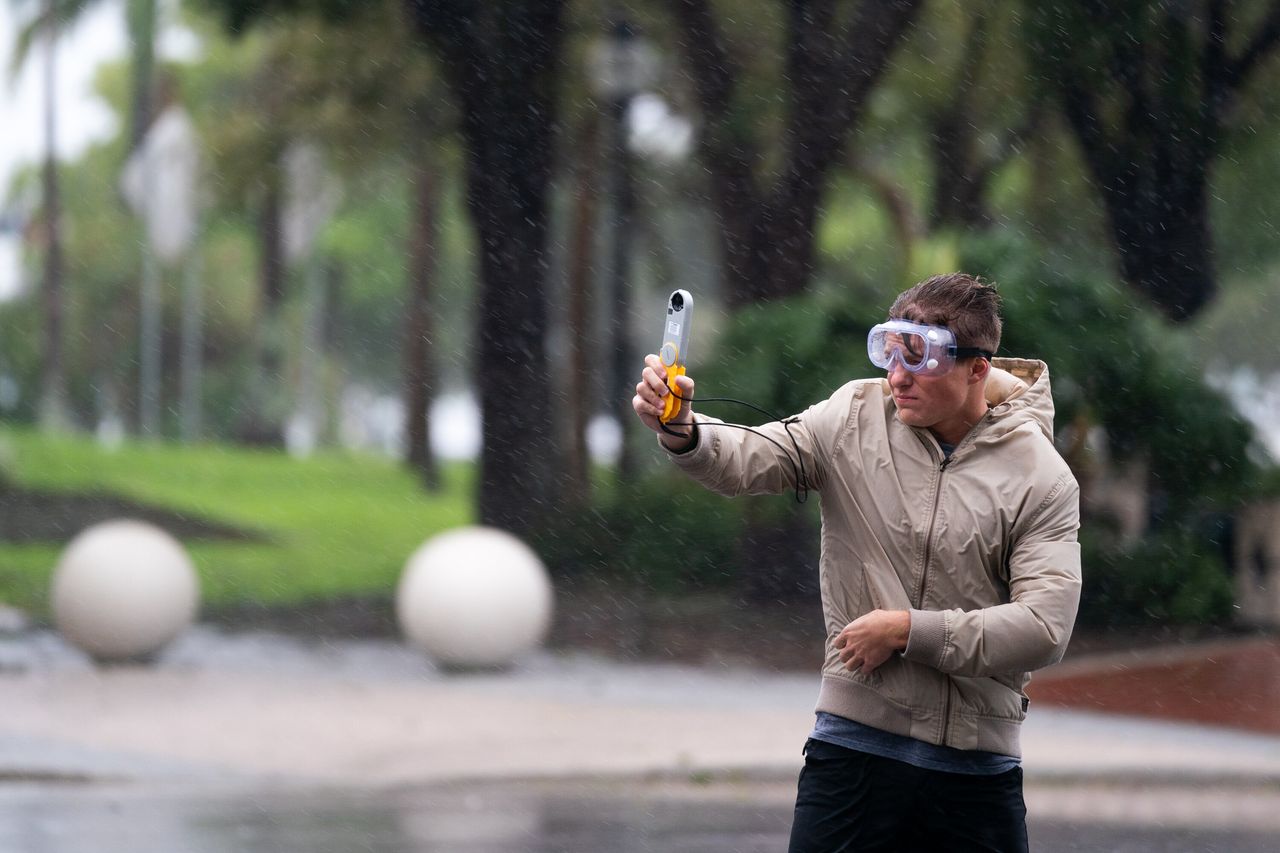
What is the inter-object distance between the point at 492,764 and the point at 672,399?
6.55 metres

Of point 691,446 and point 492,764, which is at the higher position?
point 691,446

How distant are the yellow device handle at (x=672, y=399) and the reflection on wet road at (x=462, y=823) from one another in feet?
14.6

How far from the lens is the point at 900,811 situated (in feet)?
12.4

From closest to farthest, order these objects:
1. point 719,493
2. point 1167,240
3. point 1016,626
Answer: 1. point 1016,626
2. point 719,493
3. point 1167,240

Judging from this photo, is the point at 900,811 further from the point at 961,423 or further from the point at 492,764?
the point at 492,764

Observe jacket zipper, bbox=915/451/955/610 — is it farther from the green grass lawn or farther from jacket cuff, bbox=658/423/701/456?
the green grass lawn

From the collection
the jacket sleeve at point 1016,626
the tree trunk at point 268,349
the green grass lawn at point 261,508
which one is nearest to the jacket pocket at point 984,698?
the jacket sleeve at point 1016,626

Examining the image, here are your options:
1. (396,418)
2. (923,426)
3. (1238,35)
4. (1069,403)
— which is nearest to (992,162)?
(1238,35)

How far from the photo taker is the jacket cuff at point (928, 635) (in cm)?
362

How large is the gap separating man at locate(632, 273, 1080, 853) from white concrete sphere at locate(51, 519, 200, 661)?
34.6 feet

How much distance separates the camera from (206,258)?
56812mm

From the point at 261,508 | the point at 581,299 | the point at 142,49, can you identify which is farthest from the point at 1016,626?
the point at 142,49

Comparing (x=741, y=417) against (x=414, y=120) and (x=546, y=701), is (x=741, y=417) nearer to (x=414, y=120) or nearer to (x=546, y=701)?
(x=546, y=701)

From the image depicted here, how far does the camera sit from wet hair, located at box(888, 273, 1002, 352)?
381 centimetres
